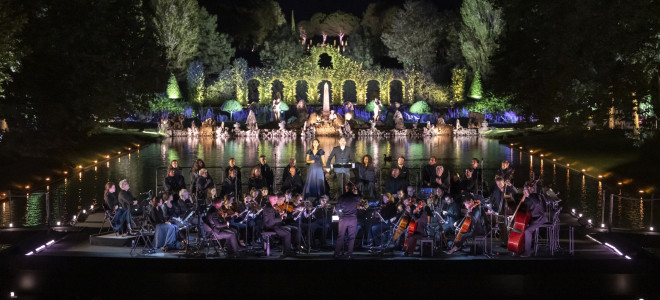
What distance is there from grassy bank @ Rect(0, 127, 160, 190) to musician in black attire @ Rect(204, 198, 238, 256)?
14.1 m

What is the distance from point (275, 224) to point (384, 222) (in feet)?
8.28

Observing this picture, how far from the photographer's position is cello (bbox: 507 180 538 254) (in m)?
17.9

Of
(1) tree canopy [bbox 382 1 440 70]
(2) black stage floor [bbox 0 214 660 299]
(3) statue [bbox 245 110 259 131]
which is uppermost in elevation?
(1) tree canopy [bbox 382 1 440 70]

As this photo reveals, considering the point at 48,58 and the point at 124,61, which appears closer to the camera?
the point at 48,58

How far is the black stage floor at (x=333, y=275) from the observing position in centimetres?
1689

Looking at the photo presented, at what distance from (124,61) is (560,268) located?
110ft

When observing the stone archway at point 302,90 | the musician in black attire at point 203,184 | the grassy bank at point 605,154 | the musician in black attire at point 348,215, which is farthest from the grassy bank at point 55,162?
the stone archway at point 302,90

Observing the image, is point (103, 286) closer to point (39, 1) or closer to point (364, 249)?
point (364, 249)

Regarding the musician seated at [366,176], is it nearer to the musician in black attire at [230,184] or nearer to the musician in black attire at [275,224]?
the musician in black attire at [230,184]

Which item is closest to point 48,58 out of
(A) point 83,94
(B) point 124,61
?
(A) point 83,94

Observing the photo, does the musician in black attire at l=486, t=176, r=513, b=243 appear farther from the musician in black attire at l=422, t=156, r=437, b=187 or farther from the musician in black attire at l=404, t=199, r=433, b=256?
the musician in black attire at l=422, t=156, r=437, b=187

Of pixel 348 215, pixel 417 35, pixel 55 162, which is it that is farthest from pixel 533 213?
pixel 417 35

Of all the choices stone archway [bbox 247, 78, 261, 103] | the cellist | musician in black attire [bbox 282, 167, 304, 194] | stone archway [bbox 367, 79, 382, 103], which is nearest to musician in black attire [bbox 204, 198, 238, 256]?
the cellist

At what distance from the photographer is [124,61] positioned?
4600 cm
